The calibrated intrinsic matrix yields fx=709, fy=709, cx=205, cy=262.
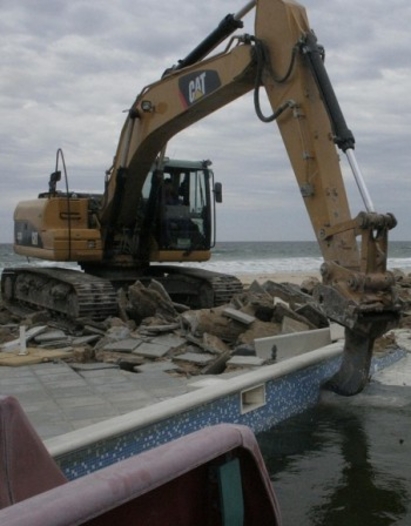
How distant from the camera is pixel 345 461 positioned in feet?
15.2

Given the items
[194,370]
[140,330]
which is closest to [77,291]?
[140,330]

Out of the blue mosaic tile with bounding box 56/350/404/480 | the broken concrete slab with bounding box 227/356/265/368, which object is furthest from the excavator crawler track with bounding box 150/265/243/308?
the broken concrete slab with bounding box 227/356/265/368

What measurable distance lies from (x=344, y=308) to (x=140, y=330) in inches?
150

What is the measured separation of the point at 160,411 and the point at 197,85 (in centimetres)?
486

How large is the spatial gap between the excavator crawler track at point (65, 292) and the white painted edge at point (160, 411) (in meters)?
4.02

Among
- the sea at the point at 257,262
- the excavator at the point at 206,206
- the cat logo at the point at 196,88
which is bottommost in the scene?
the sea at the point at 257,262

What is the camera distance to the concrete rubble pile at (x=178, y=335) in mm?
6848

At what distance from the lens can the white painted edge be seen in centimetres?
380

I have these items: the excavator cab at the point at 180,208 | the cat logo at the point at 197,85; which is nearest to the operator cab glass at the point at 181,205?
the excavator cab at the point at 180,208

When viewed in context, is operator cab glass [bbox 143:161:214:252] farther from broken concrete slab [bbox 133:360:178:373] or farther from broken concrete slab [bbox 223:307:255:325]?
broken concrete slab [bbox 133:360:178:373]

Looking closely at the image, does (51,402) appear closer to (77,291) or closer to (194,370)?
(194,370)

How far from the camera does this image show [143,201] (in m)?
10.8

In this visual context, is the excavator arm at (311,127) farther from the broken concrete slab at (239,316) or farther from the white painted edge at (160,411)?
the broken concrete slab at (239,316)

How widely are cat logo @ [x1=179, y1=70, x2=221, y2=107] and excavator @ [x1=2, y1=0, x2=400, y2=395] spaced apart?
0.01 meters
